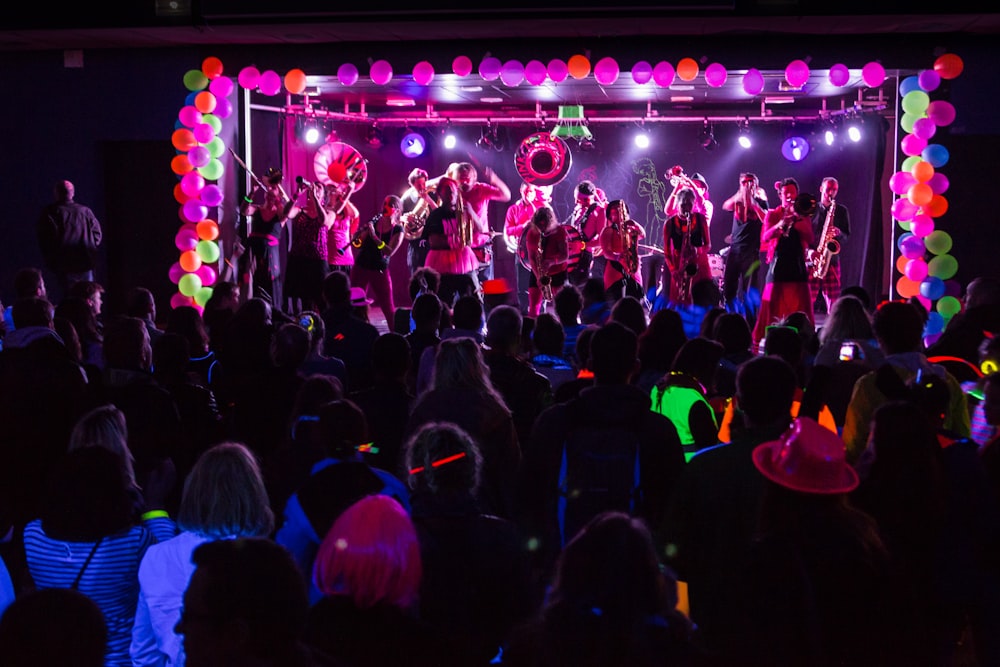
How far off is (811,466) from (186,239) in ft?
27.5

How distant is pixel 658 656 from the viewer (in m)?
2.00

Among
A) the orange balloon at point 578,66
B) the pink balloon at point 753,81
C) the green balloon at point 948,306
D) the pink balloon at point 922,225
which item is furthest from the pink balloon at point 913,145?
the orange balloon at point 578,66

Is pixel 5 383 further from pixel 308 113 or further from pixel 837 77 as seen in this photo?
pixel 308 113

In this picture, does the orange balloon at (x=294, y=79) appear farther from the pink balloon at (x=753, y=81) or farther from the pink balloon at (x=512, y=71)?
the pink balloon at (x=753, y=81)

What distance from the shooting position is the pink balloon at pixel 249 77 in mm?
9586

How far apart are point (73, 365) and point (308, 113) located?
365 inches

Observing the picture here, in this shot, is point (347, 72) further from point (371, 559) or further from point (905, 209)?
point (371, 559)

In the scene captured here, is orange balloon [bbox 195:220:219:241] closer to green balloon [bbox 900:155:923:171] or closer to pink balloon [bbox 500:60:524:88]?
pink balloon [bbox 500:60:524:88]

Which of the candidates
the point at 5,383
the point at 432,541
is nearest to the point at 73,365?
the point at 5,383

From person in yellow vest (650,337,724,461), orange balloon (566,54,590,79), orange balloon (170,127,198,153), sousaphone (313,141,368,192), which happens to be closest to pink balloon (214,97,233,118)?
orange balloon (170,127,198,153)

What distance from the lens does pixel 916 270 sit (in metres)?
9.20

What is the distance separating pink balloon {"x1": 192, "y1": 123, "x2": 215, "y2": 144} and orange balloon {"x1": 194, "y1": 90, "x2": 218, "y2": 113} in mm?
143

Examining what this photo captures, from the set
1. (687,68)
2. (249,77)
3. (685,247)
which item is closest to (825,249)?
(685,247)

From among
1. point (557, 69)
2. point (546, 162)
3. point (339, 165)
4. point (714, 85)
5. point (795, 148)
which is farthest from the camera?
point (795, 148)
